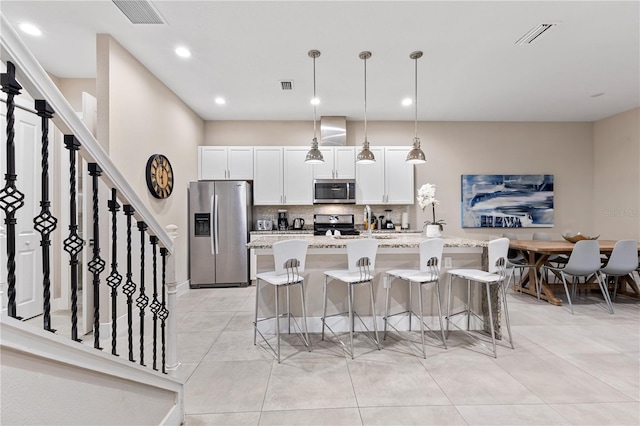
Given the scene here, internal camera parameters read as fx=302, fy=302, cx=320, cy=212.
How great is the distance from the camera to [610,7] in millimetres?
2604

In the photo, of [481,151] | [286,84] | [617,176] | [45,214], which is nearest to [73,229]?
[45,214]

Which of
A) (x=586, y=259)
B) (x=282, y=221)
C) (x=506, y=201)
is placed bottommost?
(x=586, y=259)

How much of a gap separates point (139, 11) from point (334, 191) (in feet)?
11.7

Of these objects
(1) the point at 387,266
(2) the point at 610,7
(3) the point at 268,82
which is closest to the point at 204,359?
(1) the point at 387,266

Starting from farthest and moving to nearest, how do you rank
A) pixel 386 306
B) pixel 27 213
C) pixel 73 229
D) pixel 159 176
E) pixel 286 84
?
pixel 286 84
pixel 159 176
pixel 27 213
pixel 386 306
pixel 73 229

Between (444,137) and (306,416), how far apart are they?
534 centimetres

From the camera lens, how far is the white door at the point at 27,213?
126 inches

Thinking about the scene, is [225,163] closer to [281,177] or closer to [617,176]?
[281,177]

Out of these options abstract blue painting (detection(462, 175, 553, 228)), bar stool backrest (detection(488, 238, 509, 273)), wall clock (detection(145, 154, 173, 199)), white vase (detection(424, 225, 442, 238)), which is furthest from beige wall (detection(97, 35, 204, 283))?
abstract blue painting (detection(462, 175, 553, 228))

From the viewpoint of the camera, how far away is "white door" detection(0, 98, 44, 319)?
321 centimetres

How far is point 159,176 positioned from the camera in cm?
390

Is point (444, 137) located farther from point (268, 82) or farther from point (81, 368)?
point (81, 368)

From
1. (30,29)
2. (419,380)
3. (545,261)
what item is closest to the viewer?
(419,380)

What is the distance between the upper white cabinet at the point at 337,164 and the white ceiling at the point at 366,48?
2.60 feet
